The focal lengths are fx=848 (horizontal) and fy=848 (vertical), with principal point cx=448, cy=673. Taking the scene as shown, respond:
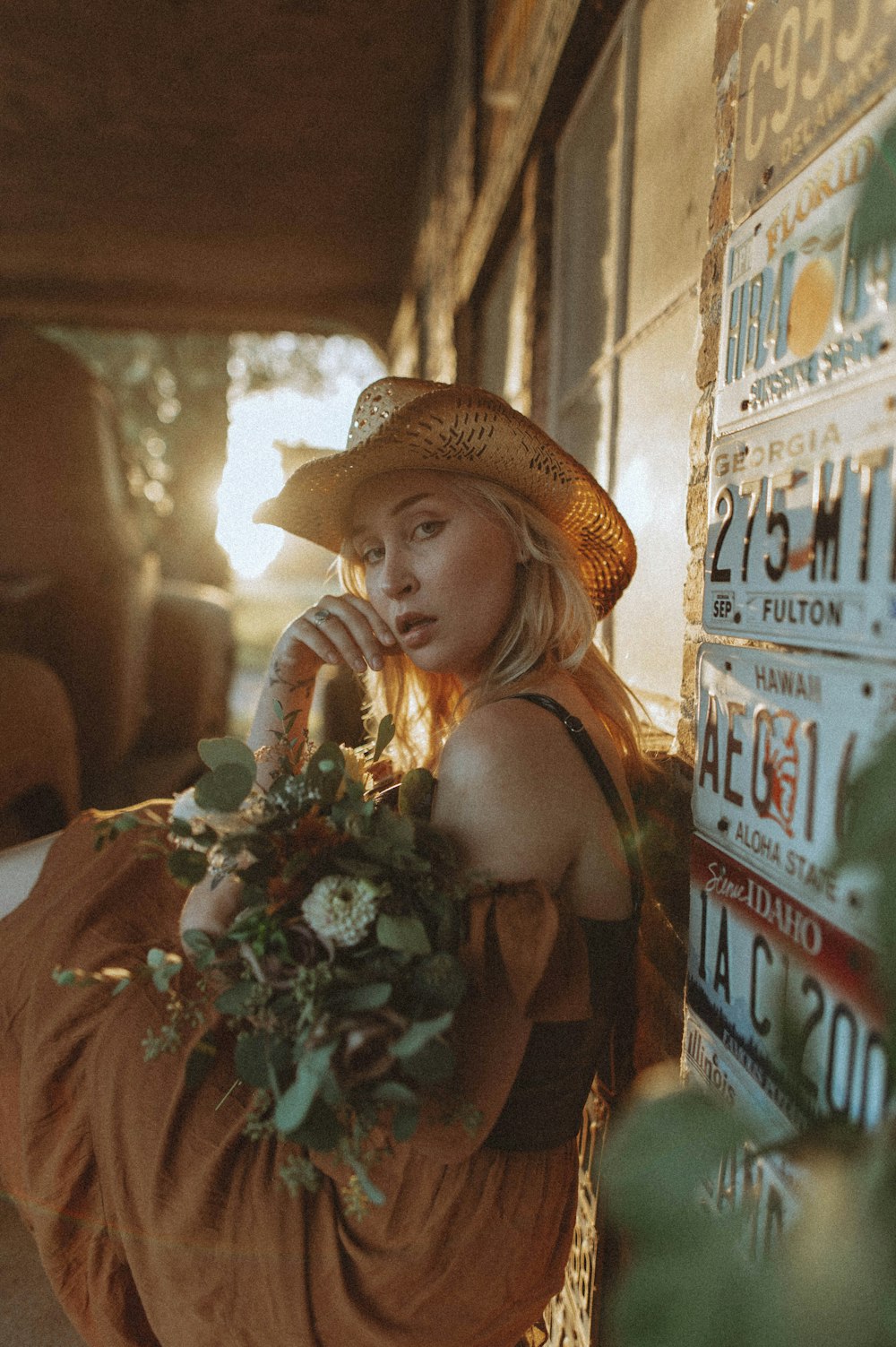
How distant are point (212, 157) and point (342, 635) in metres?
4.67

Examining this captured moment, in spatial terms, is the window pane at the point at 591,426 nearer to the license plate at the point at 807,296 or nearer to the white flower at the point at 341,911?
the license plate at the point at 807,296

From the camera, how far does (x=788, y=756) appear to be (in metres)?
0.96

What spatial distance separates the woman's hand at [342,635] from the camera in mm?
1738

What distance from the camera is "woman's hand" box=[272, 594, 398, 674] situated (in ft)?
5.70

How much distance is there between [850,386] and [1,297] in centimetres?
832

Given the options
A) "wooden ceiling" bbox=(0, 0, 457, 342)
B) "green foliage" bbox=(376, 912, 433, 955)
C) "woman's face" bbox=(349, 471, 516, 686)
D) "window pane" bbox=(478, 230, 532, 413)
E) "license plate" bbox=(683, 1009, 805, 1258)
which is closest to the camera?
"license plate" bbox=(683, 1009, 805, 1258)

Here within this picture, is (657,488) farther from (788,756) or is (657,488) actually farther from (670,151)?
(788,756)

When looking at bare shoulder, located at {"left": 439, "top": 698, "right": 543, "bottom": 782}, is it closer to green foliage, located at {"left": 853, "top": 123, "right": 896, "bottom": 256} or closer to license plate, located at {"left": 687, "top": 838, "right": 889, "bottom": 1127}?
license plate, located at {"left": 687, "top": 838, "right": 889, "bottom": 1127}

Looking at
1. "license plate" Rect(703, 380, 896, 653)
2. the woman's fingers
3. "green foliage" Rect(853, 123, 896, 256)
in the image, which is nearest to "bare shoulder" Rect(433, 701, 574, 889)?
"license plate" Rect(703, 380, 896, 653)

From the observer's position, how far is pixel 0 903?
1999mm

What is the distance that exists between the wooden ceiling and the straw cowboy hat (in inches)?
126

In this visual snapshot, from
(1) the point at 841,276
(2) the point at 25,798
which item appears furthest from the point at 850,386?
(2) the point at 25,798

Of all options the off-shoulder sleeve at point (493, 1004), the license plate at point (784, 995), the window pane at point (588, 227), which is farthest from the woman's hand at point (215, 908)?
the window pane at point (588, 227)

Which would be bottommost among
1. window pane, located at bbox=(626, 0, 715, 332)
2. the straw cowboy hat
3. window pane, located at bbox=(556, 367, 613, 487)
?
the straw cowboy hat
